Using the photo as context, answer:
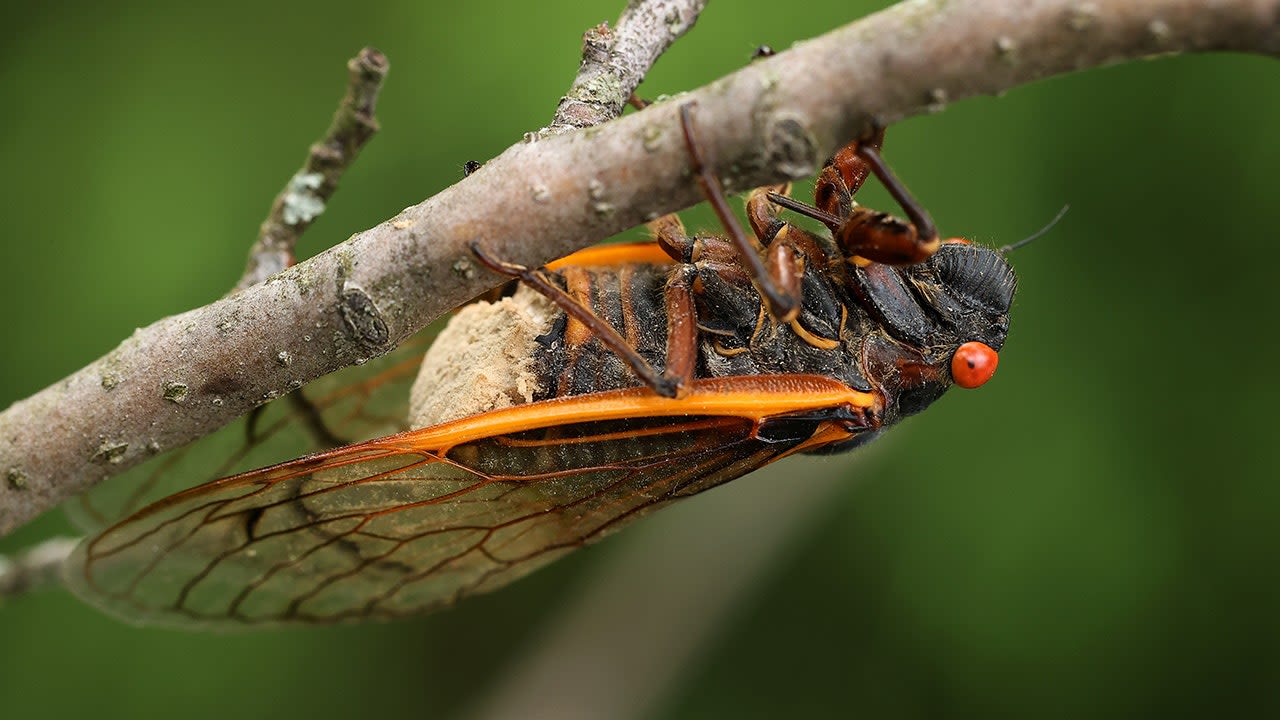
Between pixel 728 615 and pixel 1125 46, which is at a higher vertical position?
pixel 1125 46

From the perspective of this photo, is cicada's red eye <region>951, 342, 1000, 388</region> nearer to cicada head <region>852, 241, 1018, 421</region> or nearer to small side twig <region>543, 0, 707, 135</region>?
cicada head <region>852, 241, 1018, 421</region>

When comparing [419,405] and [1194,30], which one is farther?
[419,405]

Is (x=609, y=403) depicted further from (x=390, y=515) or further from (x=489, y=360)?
(x=390, y=515)

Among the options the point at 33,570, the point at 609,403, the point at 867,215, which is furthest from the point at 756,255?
the point at 33,570

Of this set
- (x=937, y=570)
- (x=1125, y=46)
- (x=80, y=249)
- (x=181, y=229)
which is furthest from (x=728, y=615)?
(x=1125, y=46)

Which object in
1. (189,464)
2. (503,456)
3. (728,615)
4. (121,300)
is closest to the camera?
(503,456)

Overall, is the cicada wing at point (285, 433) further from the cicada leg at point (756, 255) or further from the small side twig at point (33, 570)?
the cicada leg at point (756, 255)

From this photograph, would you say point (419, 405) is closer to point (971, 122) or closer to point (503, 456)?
point (503, 456)
